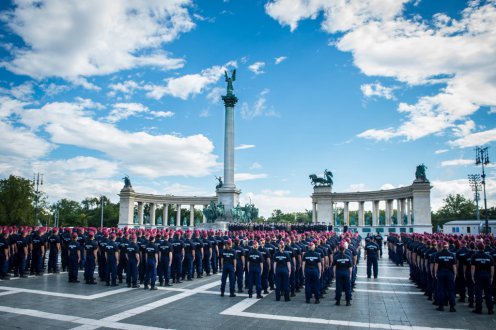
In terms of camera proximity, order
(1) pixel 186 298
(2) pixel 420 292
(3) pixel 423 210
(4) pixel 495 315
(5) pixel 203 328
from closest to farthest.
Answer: (5) pixel 203 328, (4) pixel 495 315, (1) pixel 186 298, (2) pixel 420 292, (3) pixel 423 210

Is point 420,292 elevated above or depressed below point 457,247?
below

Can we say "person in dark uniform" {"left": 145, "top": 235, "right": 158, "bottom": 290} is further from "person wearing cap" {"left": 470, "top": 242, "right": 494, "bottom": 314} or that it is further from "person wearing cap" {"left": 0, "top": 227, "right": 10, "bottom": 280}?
"person wearing cap" {"left": 470, "top": 242, "right": 494, "bottom": 314}

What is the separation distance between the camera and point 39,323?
9148mm

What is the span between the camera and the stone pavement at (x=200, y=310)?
9305 millimetres

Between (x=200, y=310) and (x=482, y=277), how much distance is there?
8433 mm

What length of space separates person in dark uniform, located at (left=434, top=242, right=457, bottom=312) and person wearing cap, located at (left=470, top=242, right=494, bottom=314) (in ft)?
1.91

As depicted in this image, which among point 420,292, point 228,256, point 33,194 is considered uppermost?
point 33,194

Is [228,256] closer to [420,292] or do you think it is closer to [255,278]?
[255,278]

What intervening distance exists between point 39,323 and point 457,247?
13.1 metres

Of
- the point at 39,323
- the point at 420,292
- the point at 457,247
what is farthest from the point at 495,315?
the point at 39,323

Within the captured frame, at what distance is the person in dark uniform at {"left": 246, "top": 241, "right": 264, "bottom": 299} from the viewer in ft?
41.7

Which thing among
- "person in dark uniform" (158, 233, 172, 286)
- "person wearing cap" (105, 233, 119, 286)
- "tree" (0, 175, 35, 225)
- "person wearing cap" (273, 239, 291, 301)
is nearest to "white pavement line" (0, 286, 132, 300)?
"person wearing cap" (105, 233, 119, 286)

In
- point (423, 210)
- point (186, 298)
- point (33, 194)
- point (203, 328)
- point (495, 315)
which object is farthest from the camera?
point (33, 194)

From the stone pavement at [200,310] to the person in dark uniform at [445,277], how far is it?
0.42 m
